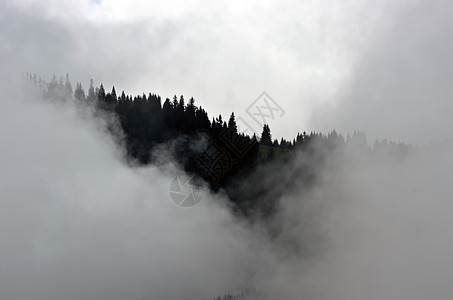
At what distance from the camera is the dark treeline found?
4144 inches

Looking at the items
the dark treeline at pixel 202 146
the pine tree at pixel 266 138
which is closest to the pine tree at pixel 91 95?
the dark treeline at pixel 202 146

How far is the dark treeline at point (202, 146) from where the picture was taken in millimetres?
105250

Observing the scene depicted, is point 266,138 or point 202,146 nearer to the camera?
point 202,146

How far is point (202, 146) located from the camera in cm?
10688

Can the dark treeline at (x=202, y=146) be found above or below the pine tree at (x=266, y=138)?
below

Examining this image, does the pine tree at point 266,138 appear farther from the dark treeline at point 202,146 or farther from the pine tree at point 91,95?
the pine tree at point 91,95

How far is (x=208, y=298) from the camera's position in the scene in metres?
95.0

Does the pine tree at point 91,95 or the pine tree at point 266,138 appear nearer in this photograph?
the pine tree at point 91,95

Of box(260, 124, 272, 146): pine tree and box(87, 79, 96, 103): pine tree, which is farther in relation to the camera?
box(260, 124, 272, 146): pine tree

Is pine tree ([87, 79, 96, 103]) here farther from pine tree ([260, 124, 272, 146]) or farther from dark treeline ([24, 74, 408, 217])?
pine tree ([260, 124, 272, 146])

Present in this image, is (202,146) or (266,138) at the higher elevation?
(266,138)

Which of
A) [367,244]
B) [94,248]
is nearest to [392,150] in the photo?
[367,244]

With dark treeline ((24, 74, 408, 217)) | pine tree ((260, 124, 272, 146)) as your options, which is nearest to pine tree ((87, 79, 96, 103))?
dark treeline ((24, 74, 408, 217))

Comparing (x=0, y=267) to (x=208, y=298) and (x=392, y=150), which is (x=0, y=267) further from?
(x=392, y=150)
